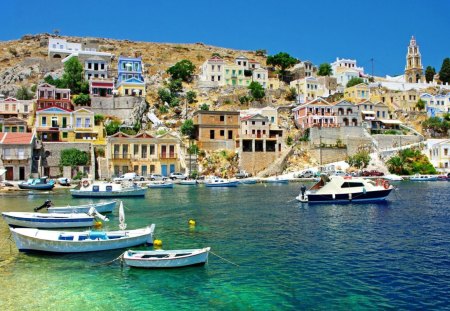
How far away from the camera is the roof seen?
64.3 m

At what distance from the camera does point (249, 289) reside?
663 inches

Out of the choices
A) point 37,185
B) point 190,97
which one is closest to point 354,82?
point 190,97

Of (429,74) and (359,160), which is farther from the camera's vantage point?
(429,74)

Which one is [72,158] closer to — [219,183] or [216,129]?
[219,183]

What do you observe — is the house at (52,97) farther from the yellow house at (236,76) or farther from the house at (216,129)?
the yellow house at (236,76)

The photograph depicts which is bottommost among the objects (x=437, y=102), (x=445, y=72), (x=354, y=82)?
(x=437, y=102)

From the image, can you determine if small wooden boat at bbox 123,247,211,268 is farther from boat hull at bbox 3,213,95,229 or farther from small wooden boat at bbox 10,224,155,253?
boat hull at bbox 3,213,95,229

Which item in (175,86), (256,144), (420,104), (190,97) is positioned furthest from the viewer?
(420,104)

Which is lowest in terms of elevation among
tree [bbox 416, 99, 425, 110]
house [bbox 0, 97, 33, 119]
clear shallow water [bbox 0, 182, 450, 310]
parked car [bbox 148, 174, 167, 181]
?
clear shallow water [bbox 0, 182, 450, 310]

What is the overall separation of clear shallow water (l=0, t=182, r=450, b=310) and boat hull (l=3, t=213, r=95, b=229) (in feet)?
3.29

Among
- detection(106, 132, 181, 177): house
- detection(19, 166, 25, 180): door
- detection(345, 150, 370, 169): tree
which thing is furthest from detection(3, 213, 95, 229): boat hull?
detection(345, 150, 370, 169): tree

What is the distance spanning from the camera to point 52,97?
81.6 meters

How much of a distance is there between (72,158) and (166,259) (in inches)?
2059

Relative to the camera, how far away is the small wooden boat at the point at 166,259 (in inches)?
760
